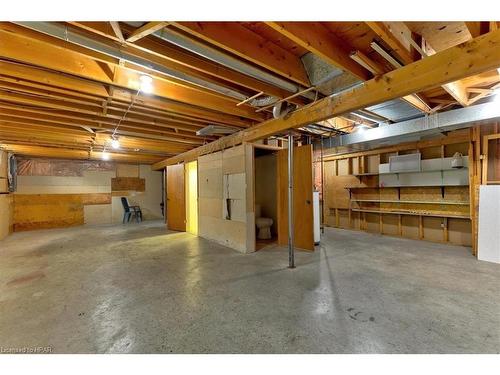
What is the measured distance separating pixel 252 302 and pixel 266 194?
11.8ft

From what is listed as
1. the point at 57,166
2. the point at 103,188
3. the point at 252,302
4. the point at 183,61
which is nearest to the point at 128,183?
the point at 103,188

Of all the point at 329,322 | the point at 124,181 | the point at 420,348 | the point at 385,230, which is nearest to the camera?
the point at 420,348

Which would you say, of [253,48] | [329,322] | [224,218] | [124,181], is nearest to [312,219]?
[224,218]

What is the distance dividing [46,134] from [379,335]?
19.7 feet

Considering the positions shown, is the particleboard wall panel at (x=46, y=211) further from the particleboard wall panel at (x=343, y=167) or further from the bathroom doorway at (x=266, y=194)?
the particleboard wall panel at (x=343, y=167)

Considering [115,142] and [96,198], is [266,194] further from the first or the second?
[96,198]

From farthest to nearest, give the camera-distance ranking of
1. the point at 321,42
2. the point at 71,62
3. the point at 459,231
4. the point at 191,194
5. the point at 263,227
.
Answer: the point at 191,194
the point at 263,227
the point at 459,231
the point at 71,62
the point at 321,42

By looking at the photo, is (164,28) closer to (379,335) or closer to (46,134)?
(379,335)

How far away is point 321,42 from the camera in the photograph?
181cm

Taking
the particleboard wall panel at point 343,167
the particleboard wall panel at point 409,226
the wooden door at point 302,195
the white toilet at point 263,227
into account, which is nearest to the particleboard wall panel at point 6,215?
the white toilet at point 263,227

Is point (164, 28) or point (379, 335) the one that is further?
point (379, 335)

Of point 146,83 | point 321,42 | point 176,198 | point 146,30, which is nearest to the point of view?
point 146,30

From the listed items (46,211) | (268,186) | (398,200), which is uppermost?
(268,186)

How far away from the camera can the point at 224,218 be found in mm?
4652
